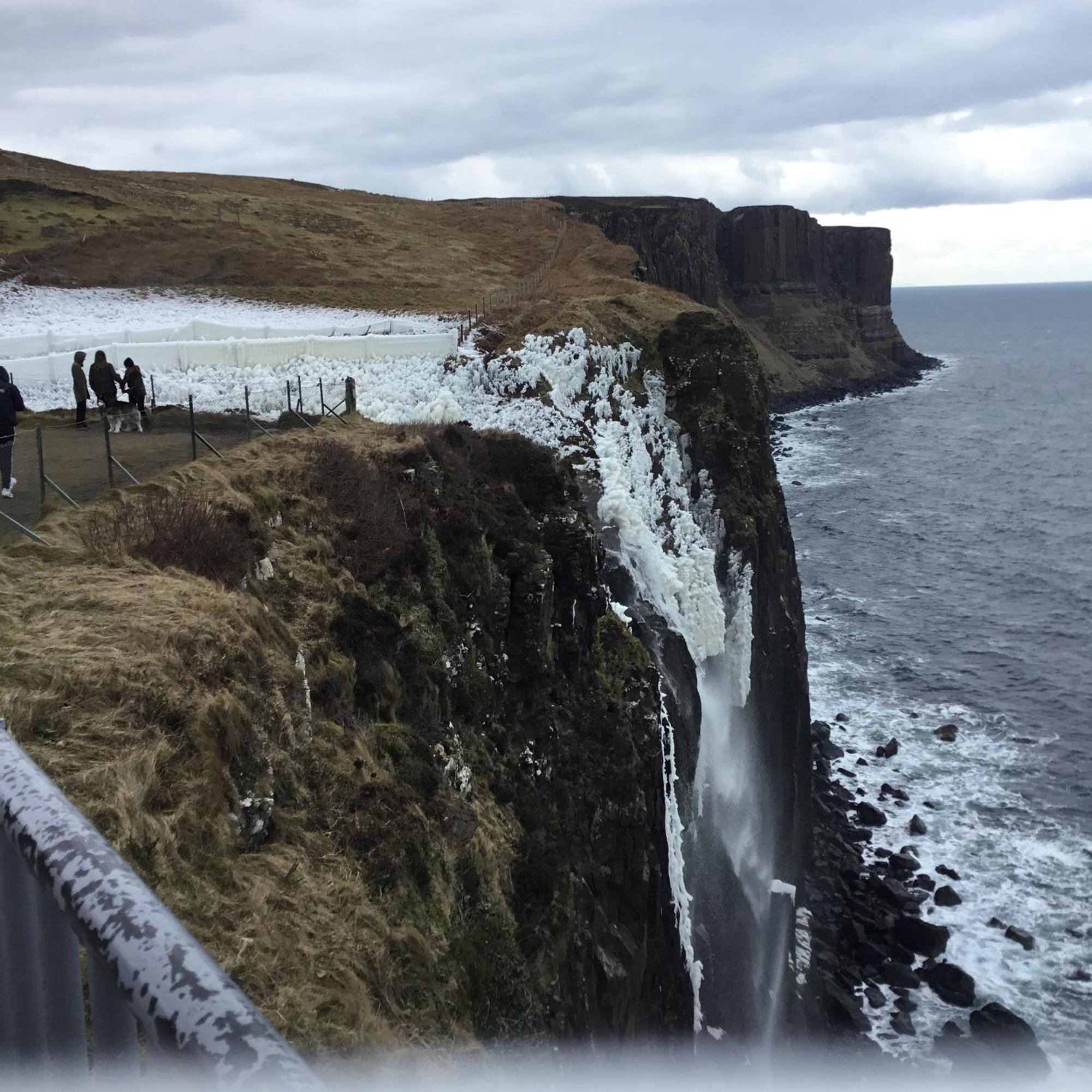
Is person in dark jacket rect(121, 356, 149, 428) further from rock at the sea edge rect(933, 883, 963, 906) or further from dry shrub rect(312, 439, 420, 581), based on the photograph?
rock at the sea edge rect(933, 883, 963, 906)

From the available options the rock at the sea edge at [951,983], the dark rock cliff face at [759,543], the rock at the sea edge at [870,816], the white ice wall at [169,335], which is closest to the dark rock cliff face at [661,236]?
the white ice wall at [169,335]

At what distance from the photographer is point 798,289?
15325 centimetres

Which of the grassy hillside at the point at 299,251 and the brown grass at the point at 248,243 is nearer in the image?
the grassy hillside at the point at 299,251

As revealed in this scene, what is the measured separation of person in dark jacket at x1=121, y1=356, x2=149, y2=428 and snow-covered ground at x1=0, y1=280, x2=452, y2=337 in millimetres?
15087

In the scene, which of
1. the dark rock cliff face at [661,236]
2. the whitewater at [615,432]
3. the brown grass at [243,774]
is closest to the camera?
the brown grass at [243,774]

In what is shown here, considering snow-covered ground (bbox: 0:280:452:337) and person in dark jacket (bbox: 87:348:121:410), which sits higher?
snow-covered ground (bbox: 0:280:452:337)

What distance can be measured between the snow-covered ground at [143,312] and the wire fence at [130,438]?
10.6m

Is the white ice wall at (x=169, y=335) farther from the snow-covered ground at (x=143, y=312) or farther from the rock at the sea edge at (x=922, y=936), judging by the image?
the rock at the sea edge at (x=922, y=936)

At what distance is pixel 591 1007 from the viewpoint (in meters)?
14.0

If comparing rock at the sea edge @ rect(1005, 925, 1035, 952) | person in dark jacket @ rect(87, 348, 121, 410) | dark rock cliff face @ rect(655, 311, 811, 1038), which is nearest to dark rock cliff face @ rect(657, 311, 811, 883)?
dark rock cliff face @ rect(655, 311, 811, 1038)

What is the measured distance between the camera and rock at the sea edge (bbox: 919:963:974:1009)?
27078 mm

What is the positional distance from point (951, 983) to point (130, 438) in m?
25.1

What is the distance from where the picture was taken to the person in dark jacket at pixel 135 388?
22.1 metres

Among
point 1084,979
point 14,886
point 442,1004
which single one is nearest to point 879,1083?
point 1084,979
